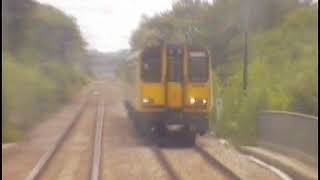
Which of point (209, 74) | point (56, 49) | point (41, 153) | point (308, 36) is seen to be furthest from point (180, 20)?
point (41, 153)

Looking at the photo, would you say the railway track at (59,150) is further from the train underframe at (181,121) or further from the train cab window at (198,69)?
the train cab window at (198,69)

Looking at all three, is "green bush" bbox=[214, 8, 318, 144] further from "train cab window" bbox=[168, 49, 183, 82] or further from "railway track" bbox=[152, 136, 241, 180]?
"train cab window" bbox=[168, 49, 183, 82]

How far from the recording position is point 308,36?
33.4 metres

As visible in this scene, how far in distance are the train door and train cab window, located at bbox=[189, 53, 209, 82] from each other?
308 mm

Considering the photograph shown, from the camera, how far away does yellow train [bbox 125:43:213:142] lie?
25641 mm

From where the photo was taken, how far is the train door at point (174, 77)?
25.8m

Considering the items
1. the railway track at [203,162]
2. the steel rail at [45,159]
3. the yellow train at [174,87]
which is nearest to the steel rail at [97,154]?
the steel rail at [45,159]

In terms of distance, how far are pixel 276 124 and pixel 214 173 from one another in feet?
11.0

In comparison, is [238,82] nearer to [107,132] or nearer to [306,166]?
[107,132]

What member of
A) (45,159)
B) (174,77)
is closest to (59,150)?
(45,159)

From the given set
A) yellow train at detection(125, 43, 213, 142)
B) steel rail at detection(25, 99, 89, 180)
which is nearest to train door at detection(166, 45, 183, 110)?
yellow train at detection(125, 43, 213, 142)

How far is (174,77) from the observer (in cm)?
2605

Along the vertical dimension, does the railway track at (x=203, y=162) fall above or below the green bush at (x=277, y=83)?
below

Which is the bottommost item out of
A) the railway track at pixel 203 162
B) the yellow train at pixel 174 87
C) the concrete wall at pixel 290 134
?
the railway track at pixel 203 162
